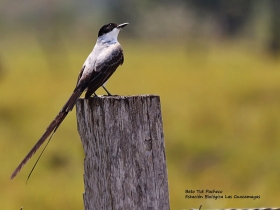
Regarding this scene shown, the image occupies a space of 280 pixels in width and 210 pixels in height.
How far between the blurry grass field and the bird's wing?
282 cm

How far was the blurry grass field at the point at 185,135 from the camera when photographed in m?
9.68

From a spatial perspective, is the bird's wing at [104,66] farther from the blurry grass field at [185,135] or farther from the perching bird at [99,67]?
the blurry grass field at [185,135]

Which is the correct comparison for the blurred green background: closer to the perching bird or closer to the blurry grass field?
the blurry grass field

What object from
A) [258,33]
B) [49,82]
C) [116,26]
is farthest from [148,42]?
[116,26]

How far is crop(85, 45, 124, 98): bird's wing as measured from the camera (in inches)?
214

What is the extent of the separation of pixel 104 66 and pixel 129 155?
7.01 ft

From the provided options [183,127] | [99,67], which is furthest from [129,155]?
[183,127]

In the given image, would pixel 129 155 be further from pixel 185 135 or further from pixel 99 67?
pixel 185 135

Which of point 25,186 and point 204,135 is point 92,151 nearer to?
point 25,186

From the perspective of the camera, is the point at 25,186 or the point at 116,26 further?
the point at 25,186

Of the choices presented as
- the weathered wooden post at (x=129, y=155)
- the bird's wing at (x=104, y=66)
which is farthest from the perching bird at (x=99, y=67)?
the weathered wooden post at (x=129, y=155)

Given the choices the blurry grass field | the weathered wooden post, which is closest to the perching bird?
the weathered wooden post

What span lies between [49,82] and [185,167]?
954 cm

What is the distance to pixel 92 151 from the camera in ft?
Result: 12.3
